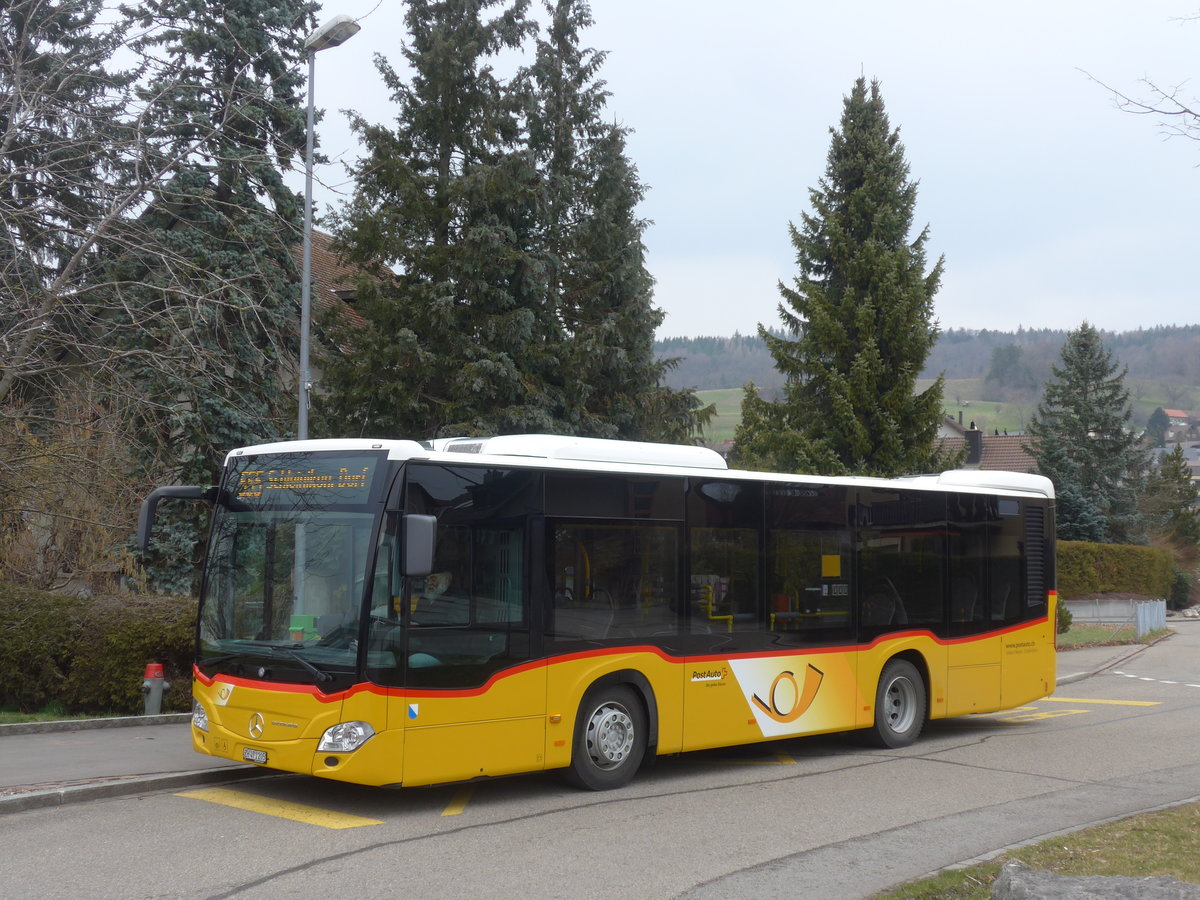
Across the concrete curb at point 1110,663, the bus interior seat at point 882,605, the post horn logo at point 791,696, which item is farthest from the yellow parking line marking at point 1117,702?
the post horn logo at point 791,696

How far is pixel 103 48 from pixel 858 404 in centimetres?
2027

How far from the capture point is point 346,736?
830 cm

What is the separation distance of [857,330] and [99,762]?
2296cm

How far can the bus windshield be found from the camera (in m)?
8.52

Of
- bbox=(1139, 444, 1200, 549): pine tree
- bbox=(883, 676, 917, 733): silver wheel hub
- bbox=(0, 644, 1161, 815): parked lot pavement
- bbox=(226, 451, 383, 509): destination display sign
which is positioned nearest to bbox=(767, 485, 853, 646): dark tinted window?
bbox=(883, 676, 917, 733): silver wheel hub

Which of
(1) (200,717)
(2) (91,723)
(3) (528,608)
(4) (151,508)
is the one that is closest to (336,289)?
(2) (91,723)

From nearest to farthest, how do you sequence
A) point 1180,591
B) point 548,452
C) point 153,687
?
point 548,452, point 153,687, point 1180,591

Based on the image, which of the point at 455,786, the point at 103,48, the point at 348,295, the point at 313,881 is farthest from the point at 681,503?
the point at 348,295

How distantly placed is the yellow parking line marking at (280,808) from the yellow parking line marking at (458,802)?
63cm

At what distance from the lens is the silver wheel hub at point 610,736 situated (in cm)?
973

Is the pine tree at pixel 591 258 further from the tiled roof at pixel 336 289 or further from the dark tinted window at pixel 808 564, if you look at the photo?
the dark tinted window at pixel 808 564

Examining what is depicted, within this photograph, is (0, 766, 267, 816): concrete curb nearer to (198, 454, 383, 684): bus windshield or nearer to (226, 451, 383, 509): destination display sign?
(198, 454, 383, 684): bus windshield

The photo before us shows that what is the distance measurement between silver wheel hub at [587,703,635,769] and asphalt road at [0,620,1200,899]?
33cm

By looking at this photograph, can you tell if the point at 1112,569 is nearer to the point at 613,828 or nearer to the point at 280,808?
the point at 613,828
